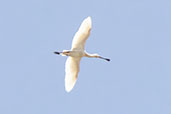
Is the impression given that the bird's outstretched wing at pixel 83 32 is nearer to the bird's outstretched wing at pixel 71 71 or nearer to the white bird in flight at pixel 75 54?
the white bird in flight at pixel 75 54

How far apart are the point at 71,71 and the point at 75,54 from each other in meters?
1.01

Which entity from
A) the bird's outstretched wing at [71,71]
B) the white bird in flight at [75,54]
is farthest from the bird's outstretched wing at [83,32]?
the bird's outstretched wing at [71,71]

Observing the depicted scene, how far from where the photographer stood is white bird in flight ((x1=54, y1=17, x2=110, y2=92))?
46562 millimetres

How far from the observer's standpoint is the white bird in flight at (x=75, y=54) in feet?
153

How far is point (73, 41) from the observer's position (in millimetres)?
46656

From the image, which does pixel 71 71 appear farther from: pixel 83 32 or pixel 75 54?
pixel 83 32

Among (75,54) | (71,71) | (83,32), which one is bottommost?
(71,71)

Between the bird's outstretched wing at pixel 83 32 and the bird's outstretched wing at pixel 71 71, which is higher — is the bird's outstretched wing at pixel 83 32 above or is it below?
above

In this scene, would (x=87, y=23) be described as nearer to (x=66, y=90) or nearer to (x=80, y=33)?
(x=80, y=33)

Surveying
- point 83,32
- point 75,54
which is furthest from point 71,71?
point 83,32

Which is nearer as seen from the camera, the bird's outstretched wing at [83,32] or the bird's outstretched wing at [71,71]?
the bird's outstretched wing at [83,32]

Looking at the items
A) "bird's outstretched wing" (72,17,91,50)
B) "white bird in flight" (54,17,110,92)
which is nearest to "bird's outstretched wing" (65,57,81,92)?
"white bird in flight" (54,17,110,92)

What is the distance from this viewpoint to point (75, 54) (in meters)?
46.9

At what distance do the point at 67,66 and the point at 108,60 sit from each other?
9.54 ft
